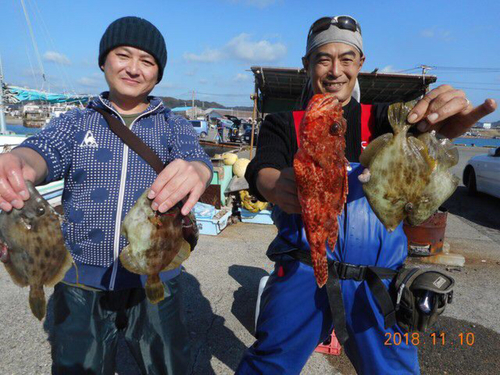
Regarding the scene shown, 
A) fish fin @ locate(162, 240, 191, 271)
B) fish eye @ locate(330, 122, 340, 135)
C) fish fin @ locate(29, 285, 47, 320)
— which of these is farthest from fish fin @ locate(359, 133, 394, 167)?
fish fin @ locate(29, 285, 47, 320)

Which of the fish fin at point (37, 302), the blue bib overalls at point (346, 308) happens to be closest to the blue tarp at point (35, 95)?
the fish fin at point (37, 302)

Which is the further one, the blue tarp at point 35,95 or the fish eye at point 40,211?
the blue tarp at point 35,95

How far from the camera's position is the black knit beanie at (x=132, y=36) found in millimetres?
2164

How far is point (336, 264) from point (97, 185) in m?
1.69

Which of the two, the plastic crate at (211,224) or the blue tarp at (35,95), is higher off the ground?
the blue tarp at (35,95)

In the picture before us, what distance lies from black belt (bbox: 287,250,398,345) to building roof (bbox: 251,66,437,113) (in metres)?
7.62

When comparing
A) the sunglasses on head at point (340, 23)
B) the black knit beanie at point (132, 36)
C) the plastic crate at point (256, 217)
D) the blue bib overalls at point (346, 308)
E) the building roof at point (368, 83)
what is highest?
the building roof at point (368, 83)

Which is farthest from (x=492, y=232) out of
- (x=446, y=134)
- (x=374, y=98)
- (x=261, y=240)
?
(x=446, y=134)

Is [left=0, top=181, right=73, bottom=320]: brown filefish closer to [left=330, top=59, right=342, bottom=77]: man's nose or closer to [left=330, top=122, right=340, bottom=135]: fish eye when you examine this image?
[left=330, top=122, right=340, bottom=135]: fish eye

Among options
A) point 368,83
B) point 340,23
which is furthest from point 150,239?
point 368,83

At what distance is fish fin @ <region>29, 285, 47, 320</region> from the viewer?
1783 millimetres

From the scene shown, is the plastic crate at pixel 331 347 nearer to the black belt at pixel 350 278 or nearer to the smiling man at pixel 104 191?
the black belt at pixel 350 278

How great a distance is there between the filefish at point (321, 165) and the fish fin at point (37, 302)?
5.03 ft

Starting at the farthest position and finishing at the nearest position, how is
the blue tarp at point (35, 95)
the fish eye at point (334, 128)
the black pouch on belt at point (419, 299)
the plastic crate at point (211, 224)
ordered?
the blue tarp at point (35, 95)
the plastic crate at point (211, 224)
the black pouch on belt at point (419, 299)
the fish eye at point (334, 128)
